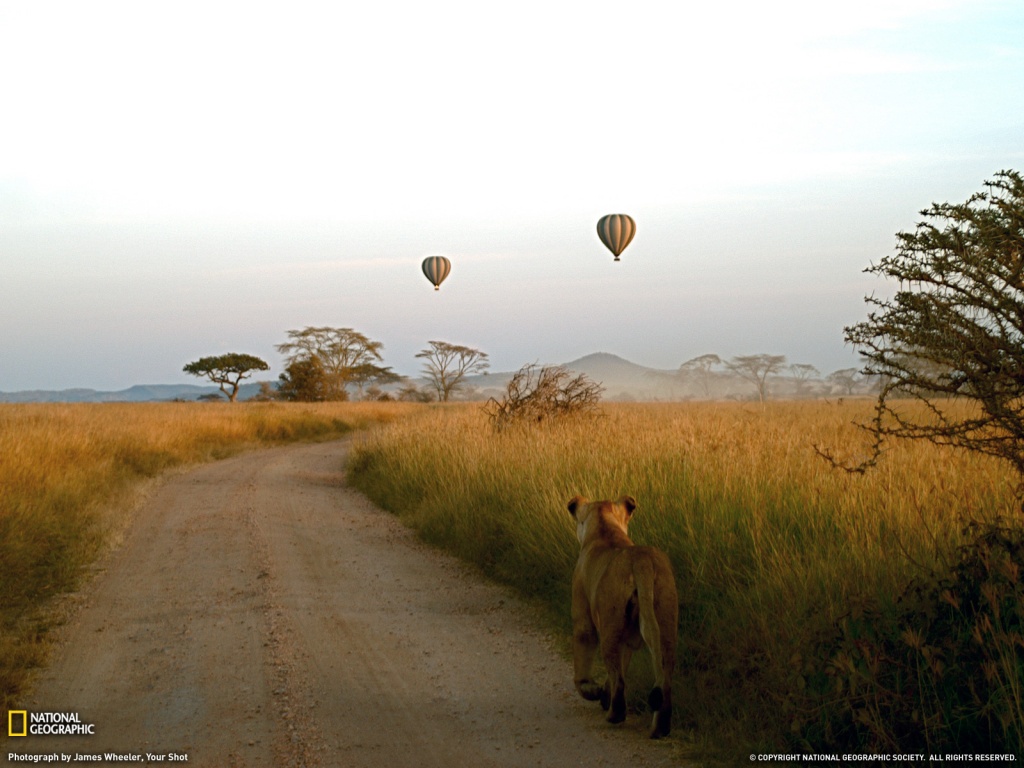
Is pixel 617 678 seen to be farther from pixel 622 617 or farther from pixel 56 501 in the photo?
pixel 56 501

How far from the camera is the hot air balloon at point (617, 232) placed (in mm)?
22516

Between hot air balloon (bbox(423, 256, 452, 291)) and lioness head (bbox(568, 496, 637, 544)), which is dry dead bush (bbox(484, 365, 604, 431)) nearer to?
lioness head (bbox(568, 496, 637, 544))

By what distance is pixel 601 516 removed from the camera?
177 inches

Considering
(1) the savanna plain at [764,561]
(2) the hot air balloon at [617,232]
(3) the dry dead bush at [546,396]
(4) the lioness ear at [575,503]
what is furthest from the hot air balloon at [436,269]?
(4) the lioness ear at [575,503]

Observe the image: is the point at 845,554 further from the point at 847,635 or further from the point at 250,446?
the point at 250,446

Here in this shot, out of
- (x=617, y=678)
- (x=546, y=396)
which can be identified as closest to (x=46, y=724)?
(x=617, y=678)

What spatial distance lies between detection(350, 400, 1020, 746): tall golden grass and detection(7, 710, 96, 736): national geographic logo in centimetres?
304

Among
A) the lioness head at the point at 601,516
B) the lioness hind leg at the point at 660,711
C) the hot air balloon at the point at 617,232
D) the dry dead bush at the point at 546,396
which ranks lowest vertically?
the lioness hind leg at the point at 660,711

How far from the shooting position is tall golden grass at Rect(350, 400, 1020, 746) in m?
4.03

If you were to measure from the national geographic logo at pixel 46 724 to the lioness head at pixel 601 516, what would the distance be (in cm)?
271

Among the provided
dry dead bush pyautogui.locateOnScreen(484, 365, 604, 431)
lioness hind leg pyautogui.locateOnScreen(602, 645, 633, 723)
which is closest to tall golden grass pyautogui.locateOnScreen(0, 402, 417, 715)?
lioness hind leg pyautogui.locateOnScreen(602, 645, 633, 723)

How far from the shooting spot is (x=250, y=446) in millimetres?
23469

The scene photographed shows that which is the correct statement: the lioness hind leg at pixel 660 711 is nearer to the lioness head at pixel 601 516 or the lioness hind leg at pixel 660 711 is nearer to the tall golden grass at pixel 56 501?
the lioness head at pixel 601 516

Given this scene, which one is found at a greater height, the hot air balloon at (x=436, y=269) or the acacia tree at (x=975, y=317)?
the hot air balloon at (x=436, y=269)
